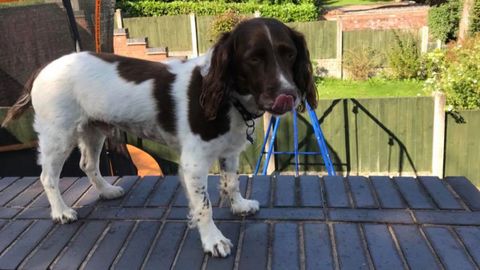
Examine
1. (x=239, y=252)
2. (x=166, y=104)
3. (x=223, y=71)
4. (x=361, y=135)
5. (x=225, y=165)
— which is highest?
(x=223, y=71)

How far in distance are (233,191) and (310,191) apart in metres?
0.75

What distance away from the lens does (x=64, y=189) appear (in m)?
4.18

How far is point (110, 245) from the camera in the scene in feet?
10.5

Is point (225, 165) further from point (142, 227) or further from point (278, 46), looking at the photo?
point (278, 46)

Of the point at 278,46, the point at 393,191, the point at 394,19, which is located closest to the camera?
the point at 278,46

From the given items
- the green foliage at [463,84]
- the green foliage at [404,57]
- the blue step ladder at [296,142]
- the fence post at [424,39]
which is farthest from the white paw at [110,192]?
the fence post at [424,39]

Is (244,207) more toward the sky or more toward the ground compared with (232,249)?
more toward the sky

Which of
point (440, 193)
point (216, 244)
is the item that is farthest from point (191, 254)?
point (440, 193)

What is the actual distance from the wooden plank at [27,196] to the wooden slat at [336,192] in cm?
258

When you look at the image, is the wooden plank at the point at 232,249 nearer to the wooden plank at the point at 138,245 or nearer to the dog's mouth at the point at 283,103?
the wooden plank at the point at 138,245

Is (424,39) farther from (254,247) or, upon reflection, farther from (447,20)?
(254,247)

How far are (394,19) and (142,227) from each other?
71.3 ft

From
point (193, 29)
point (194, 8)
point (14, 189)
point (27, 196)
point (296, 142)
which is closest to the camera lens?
point (27, 196)

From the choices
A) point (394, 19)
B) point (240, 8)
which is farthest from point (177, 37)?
point (394, 19)
